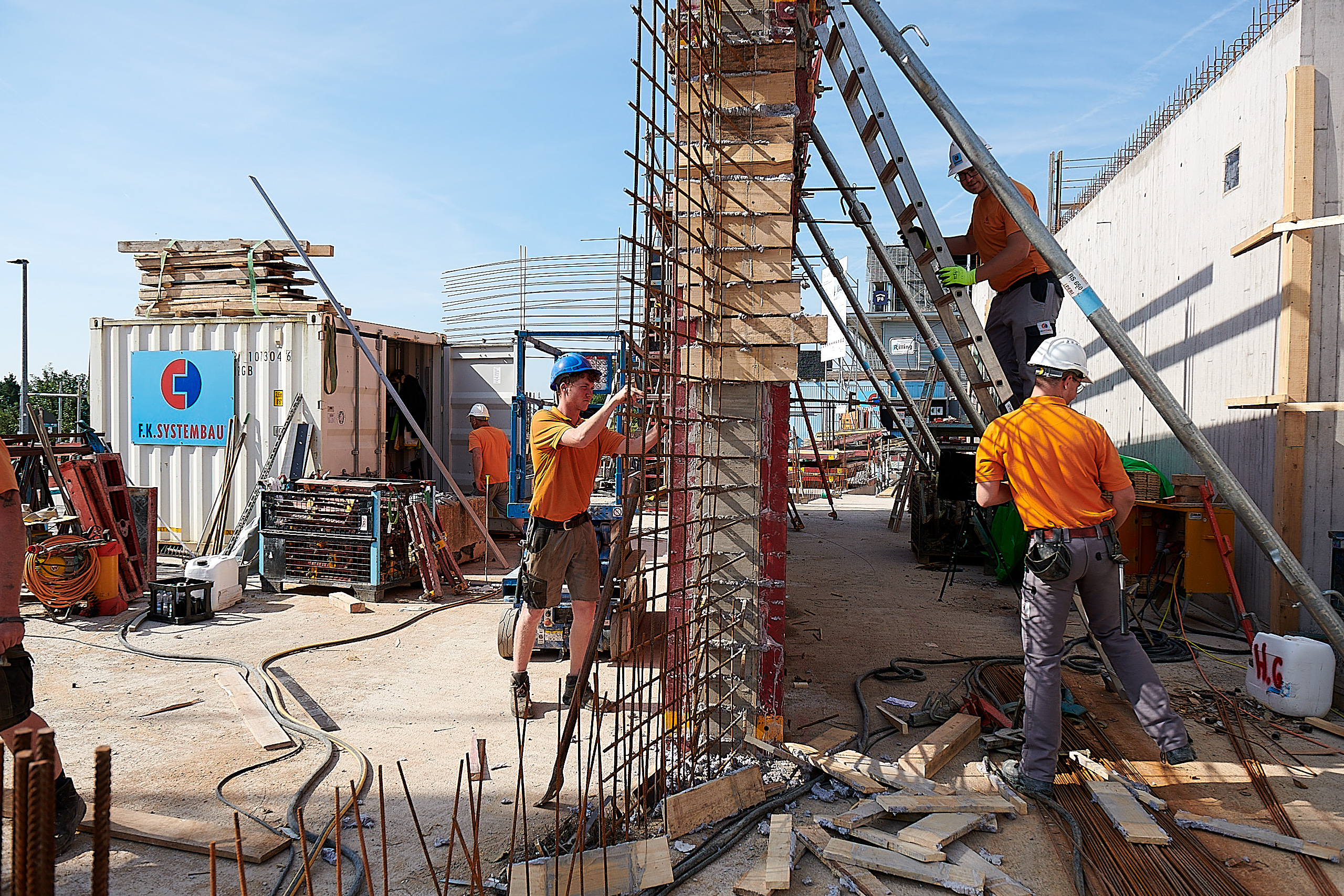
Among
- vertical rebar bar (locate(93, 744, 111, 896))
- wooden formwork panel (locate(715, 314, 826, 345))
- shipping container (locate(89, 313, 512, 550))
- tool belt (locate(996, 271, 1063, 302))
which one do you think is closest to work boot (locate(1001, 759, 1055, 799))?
wooden formwork panel (locate(715, 314, 826, 345))

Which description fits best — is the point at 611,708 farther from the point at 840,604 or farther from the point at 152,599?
the point at 152,599

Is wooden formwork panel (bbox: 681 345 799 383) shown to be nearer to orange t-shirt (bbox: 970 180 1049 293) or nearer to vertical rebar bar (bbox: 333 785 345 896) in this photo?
orange t-shirt (bbox: 970 180 1049 293)

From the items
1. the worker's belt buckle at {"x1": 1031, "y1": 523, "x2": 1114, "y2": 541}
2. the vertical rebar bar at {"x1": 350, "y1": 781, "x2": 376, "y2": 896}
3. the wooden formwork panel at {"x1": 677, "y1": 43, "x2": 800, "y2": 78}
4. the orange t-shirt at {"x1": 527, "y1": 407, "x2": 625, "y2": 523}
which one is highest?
the wooden formwork panel at {"x1": 677, "y1": 43, "x2": 800, "y2": 78}

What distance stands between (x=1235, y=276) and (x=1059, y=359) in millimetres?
4744

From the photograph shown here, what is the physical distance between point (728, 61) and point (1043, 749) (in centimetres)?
369

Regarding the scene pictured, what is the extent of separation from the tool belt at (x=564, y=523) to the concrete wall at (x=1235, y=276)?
5.54m

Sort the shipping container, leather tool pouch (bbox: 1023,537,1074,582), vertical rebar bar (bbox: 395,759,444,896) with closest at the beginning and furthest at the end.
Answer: vertical rebar bar (bbox: 395,759,444,896), leather tool pouch (bbox: 1023,537,1074,582), the shipping container

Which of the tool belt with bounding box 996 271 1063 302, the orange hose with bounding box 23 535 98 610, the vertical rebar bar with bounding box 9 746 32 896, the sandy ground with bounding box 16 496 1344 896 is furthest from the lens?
the orange hose with bounding box 23 535 98 610

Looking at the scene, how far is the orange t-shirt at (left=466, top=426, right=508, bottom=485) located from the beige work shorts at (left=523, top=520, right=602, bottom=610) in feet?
20.5

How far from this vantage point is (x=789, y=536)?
525 inches

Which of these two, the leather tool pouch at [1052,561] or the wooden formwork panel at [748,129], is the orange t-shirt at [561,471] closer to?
the wooden formwork panel at [748,129]

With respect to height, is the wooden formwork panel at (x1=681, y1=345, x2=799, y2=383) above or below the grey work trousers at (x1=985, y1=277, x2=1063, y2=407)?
below

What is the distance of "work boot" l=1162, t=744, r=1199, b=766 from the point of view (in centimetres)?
431

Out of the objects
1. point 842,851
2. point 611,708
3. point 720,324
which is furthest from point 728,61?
point 842,851
